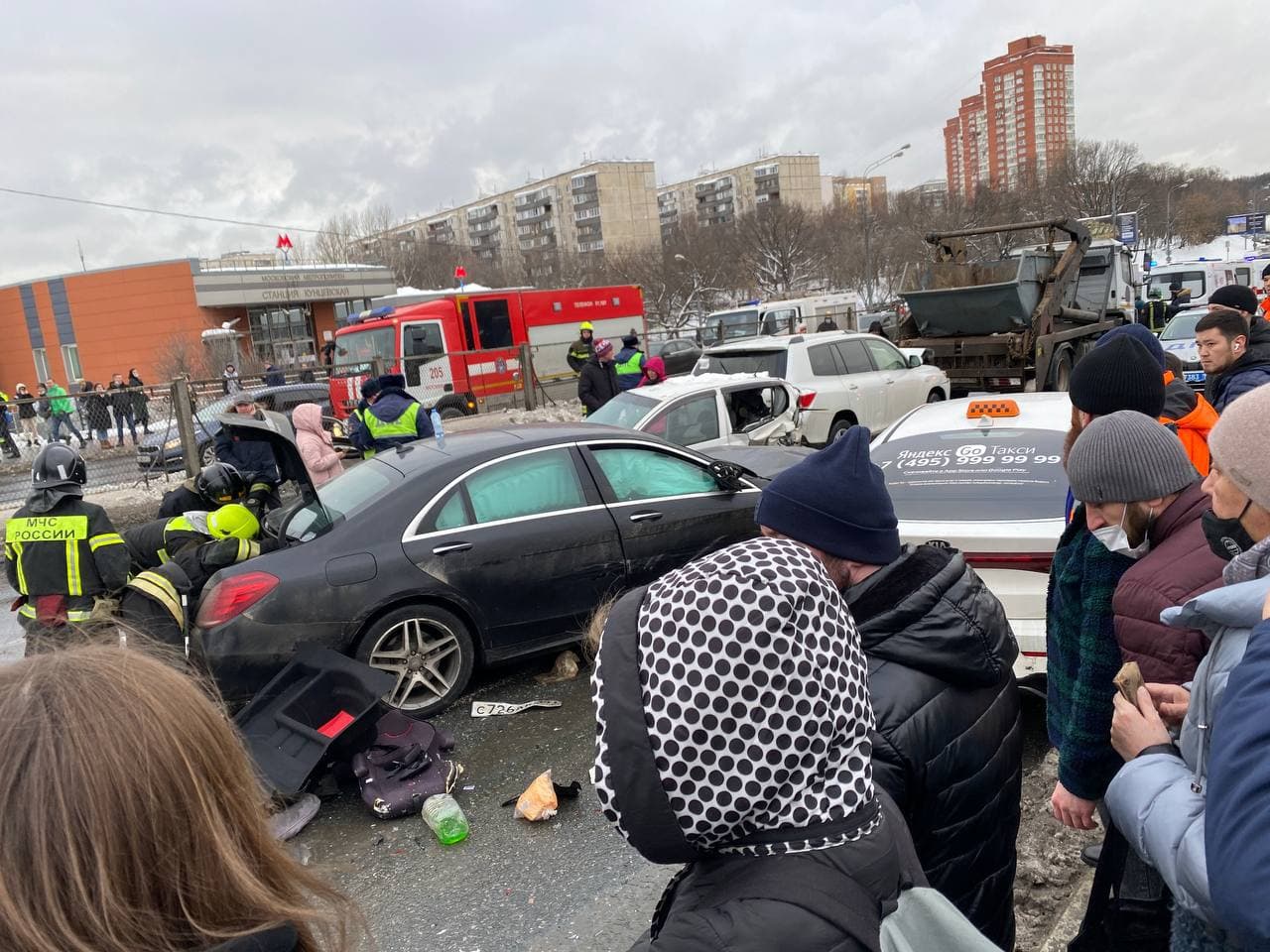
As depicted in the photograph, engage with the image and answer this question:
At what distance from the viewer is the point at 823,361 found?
12.1m

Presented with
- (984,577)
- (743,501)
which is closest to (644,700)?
(984,577)

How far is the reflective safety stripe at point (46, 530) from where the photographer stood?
4.41m

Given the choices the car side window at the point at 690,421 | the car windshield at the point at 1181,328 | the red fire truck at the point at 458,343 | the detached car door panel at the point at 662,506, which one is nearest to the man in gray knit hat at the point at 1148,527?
the detached car door panel at the point at 662,506

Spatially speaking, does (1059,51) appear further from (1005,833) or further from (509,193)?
(1005,833)

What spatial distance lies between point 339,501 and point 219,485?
0.69 m

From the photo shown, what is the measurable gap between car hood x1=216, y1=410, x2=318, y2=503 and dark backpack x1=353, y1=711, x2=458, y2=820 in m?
1.70

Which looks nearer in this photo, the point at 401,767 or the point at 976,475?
the point at 401,767

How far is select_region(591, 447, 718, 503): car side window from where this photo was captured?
223 inches

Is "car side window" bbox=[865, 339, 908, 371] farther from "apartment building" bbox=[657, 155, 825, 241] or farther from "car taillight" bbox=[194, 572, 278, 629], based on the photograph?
"apartment building" bbox=[657, 155, 825, 241]

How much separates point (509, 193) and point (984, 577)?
108721mm

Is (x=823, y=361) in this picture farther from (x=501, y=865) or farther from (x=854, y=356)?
(x=501, y=865)

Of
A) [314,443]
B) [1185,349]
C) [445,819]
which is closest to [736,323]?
[1185,349]

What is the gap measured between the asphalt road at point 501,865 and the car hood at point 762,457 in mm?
3078

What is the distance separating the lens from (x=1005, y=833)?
2041 millimetres
